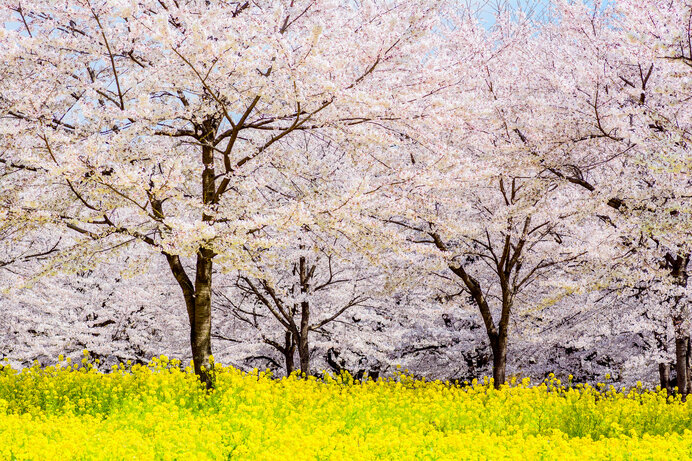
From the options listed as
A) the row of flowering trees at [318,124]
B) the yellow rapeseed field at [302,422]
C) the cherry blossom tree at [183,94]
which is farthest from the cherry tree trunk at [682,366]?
the cherry blossom tree at [183,94]

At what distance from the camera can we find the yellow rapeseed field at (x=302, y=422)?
5.84 m

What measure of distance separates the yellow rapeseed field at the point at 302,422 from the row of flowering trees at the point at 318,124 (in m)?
1.53

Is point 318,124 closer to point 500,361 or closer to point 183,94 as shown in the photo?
point 183,94

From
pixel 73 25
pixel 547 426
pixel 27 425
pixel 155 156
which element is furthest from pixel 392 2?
pixel 27 425

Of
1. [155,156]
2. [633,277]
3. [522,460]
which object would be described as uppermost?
[155,156]

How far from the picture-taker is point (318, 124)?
891 cm

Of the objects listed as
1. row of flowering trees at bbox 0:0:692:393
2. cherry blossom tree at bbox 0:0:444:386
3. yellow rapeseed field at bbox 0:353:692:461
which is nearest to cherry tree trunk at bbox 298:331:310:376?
yellow rapeseed field at bbox 0:353:692:461

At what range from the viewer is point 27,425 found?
6.93 m

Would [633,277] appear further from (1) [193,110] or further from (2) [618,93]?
(1) [193,110]

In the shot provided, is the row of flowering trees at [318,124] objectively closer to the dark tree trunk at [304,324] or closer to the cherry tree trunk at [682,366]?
the cherry tree trunk at [682,366]

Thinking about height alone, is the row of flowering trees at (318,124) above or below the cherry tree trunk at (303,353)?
above

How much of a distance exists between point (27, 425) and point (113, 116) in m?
3.84

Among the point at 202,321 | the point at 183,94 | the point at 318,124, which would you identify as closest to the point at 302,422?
the point at 202,321

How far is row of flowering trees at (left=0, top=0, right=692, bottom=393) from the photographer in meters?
8.00
